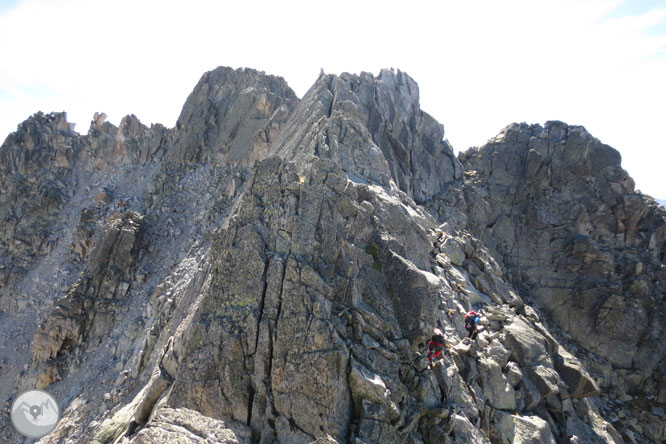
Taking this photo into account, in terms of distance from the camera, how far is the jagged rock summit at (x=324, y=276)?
15.7 meters

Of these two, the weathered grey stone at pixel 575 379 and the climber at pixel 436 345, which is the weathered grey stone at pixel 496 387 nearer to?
the climber at pixel 436 345

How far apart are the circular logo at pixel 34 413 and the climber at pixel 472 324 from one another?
A: 2719 cm

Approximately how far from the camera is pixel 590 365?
37.5m

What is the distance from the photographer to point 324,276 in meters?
18.0

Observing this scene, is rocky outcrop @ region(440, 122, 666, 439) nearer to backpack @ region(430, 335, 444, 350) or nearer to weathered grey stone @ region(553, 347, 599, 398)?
weathered grey stone @ region(553, 347, 599, 398)

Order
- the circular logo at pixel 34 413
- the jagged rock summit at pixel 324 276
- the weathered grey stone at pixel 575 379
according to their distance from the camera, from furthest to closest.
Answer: the circular logo at pixel 34 413 < the weathered grey stone at pixel 575 379 < the jagged rock summit at pixel 324 276

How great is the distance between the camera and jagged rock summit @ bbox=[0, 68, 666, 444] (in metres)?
15.7

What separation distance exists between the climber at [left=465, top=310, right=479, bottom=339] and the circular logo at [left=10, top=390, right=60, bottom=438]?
27190 millimetres

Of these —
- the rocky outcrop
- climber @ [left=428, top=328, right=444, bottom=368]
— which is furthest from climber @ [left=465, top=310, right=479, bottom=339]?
the rocky outcrop

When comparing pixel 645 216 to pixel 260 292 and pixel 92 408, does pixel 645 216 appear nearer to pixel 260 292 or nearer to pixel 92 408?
pixel 260 292

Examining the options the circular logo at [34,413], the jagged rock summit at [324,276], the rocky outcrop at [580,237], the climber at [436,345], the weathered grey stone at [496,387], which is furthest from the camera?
the rocky outcrop at [580,237]

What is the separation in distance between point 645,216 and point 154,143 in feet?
210

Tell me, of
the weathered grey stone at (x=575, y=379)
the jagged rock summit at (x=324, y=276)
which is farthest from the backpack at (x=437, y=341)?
the weathered grey stone at (x=575, y=379)

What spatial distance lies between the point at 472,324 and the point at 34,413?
3315 centimetres
